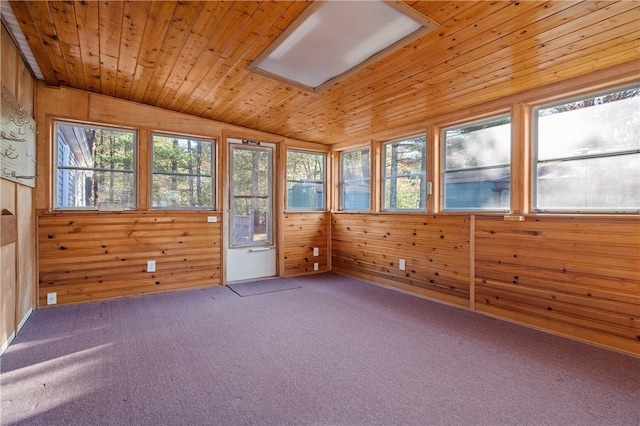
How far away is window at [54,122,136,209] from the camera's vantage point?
3627 mm

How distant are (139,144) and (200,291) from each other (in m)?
2.02

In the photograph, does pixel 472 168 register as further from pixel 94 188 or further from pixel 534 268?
pixel 94 188

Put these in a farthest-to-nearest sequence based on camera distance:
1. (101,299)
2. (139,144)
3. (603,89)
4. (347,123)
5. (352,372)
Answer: (347,123)
(139,144)
(101,299)
(603,89)
(352,372)

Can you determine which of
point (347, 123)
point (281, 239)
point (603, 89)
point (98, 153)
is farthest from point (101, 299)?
point (603, 89)

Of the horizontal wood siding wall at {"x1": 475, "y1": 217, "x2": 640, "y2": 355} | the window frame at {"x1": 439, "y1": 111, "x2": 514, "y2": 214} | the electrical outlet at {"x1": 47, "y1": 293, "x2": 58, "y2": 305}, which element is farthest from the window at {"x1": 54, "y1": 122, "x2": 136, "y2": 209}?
the horizontal wood siding wall at {"x1": 475, "y1": 217, "x2": 640, "y2": 355}

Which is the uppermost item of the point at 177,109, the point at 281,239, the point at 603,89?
the point at 177,109

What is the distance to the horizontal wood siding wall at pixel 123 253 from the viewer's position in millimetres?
3523

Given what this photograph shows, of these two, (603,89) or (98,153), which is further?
(98,153)

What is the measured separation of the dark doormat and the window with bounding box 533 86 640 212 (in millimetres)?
3133

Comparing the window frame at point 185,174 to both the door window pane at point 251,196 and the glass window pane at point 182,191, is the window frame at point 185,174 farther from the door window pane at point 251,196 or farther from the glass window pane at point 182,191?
the door window pane at point 251,196

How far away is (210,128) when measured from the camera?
4.46 m

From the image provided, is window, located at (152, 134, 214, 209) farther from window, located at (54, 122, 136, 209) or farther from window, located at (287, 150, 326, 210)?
window, located at (287, 150, 326, 210)

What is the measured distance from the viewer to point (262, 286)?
14.8ft

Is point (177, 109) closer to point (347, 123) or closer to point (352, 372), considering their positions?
point (347, 123)
